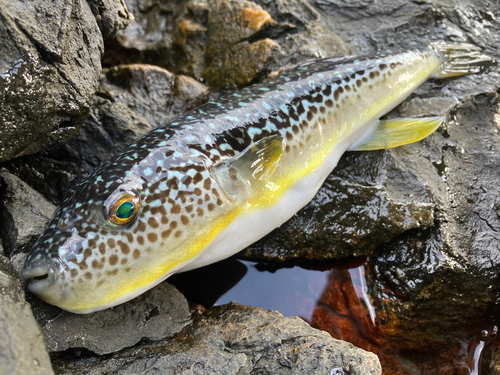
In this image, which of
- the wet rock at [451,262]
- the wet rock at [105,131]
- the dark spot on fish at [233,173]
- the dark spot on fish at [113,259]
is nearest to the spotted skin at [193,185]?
the dark spot on fish at [113,259]

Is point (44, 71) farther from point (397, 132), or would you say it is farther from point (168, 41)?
point (168, 41)

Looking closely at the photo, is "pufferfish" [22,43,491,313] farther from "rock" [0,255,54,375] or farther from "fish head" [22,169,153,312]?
"rock" [0,255,54,375]

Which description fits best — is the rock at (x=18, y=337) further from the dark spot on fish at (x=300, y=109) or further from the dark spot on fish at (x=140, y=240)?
the dark spot on fish at (x=300, y=109)

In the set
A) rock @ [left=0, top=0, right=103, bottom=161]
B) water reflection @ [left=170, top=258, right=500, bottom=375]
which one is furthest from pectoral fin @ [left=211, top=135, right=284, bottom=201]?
rock @ [left=0, top=0, right=103, bottom=161]

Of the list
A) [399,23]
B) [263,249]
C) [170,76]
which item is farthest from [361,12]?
[263,249]

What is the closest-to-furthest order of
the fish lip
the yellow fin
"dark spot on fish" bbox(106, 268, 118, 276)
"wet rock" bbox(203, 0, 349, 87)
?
the fish lip → "dark spot on fish" bbox(106, 268, 118, 276) → the yellow fin → "wet rock" bbox(203, 0, 349, 87)
